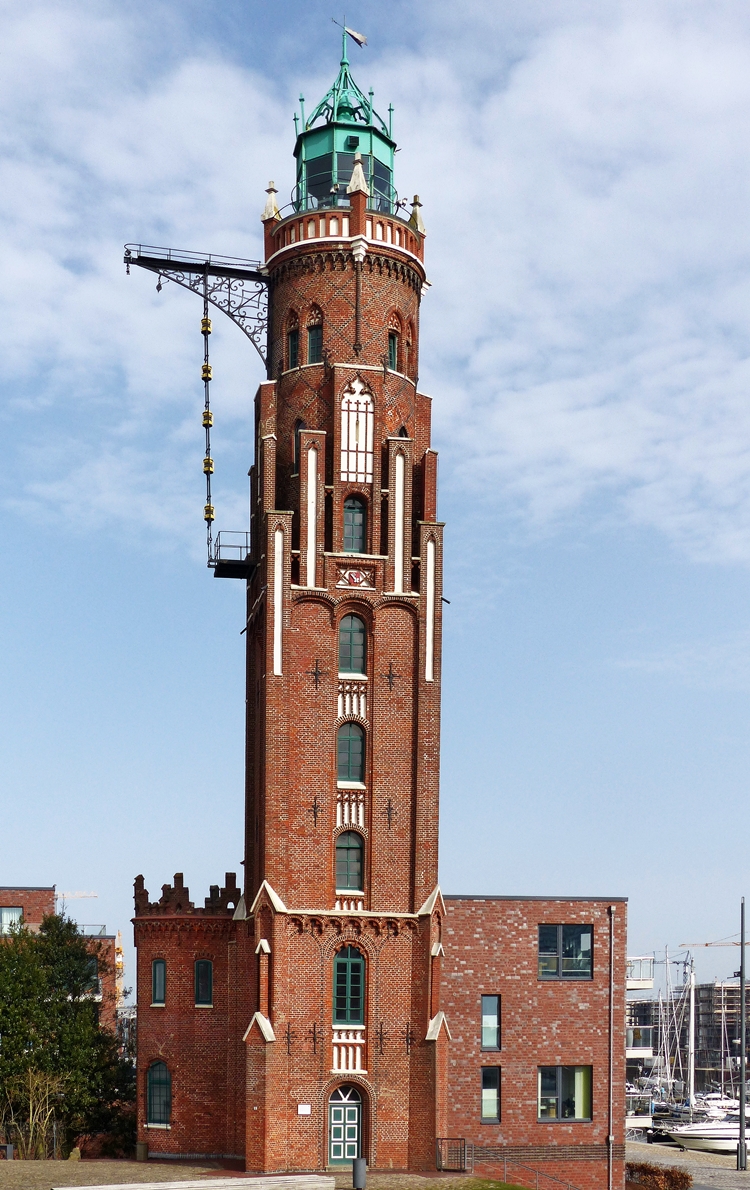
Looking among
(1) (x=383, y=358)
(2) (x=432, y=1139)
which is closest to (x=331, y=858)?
(2) (x=432, y=1139)

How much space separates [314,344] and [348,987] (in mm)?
22923

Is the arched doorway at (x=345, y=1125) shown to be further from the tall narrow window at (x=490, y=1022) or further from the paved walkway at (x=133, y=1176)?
the tall narrow window at (x=490, y=1022)

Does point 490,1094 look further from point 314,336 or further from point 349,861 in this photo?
point 314,336

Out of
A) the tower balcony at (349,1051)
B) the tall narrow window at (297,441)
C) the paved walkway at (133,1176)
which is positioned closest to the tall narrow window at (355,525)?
the tall narrow window at (297,441)

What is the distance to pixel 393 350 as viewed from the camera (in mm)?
54375

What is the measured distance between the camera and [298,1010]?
48.3 metres

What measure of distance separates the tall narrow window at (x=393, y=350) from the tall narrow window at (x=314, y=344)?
8.46ft

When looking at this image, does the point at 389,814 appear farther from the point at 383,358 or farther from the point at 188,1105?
the point at 383,358

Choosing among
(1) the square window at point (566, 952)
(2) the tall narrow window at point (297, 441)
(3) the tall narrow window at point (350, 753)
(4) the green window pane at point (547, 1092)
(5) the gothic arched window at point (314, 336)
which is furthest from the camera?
(1) the square window at point (566, 952)

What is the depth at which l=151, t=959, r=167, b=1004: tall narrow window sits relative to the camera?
53.7 m

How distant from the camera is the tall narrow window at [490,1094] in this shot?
53250 millimetres

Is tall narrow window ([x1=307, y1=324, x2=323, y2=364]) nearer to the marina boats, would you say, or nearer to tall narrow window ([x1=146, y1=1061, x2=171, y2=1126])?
tall narrow window ([x1=146, y1=1061, x2=171, y2=1126])

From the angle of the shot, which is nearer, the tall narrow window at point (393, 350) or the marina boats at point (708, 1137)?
the tall narrow window at point (393, 350)

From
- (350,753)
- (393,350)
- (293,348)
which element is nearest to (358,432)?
(393,350)
